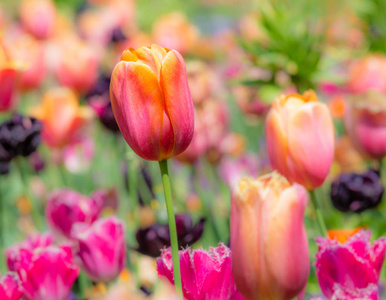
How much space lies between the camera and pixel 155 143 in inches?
18.8

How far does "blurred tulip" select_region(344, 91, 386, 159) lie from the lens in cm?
92

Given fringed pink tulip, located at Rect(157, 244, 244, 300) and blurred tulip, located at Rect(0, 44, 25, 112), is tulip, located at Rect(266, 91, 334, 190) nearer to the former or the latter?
fringed pink tulip, located at Rect(157, 244, 244, 300)

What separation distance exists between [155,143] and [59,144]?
2.66 feet

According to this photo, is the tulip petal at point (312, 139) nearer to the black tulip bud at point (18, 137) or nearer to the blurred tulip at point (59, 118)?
the black tulip bud at point (18, 137)

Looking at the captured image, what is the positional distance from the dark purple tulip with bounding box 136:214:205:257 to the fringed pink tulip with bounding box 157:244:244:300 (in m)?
0.25

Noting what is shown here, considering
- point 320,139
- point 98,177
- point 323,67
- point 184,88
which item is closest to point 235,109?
point 98,177

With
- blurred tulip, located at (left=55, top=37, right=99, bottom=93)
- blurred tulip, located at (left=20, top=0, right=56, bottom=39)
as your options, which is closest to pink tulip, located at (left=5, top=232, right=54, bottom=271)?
blurred tulip, located at (left=55, top=37, right=99, bottom=93)

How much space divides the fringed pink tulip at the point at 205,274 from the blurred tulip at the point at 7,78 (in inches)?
21.2

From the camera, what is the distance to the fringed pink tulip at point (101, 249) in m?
0.69

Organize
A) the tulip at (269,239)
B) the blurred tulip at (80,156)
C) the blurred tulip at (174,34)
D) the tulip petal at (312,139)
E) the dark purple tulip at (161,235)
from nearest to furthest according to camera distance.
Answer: the tulip at (269,239), the tulip petal at (312,139), the dark purple tulip at (161,235), the blurred tulip at (80,156), the blurred tulip at (174,34)

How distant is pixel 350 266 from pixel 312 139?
16 centimetres

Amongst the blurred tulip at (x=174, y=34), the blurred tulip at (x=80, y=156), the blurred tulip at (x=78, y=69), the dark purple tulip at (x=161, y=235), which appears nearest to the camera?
the dark purple tulip at (x=161, y=235)

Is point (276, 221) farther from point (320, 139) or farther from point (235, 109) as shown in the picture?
point (235, 109)

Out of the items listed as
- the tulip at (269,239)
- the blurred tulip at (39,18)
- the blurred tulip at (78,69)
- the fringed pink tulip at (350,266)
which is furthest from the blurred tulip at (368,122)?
the blurred tulip at (39,18)
